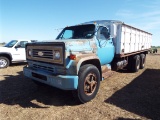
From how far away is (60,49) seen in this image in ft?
13.8

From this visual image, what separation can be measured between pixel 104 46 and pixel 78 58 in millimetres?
1717

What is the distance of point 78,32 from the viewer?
6.03m

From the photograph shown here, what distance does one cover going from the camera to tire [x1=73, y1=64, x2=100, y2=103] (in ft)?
14.4

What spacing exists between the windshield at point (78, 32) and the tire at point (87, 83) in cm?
130

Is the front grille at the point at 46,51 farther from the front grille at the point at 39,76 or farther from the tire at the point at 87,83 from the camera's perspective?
the tire at the point at 87,83

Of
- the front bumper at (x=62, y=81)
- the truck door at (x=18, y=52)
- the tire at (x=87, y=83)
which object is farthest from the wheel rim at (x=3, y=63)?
the tire at (x=87, y=83)

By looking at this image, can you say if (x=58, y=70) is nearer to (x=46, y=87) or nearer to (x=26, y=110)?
(x=26, y=110)

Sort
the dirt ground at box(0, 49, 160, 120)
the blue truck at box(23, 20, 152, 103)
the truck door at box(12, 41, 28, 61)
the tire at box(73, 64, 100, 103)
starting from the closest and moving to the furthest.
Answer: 1. the dirt ground at box(0, 49, 160, 120)
2. the blue truck at box(23, 20, 152, 103)
3. the tire at box(73, 64, 100, 103)
4. the truck door at box(12, 41, 28, 61)

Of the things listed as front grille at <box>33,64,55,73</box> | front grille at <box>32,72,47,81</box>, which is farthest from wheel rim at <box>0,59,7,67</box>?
front grille at <box>32,72,47,81</box>

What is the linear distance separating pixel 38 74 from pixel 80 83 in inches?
52.0

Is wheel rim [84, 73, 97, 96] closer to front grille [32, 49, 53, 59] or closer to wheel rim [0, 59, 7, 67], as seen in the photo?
front grille [32, 49, 53, 59]

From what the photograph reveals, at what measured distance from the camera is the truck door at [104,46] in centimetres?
552

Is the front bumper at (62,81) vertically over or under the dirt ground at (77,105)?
over

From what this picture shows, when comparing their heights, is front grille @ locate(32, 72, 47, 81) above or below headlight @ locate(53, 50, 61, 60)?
below
